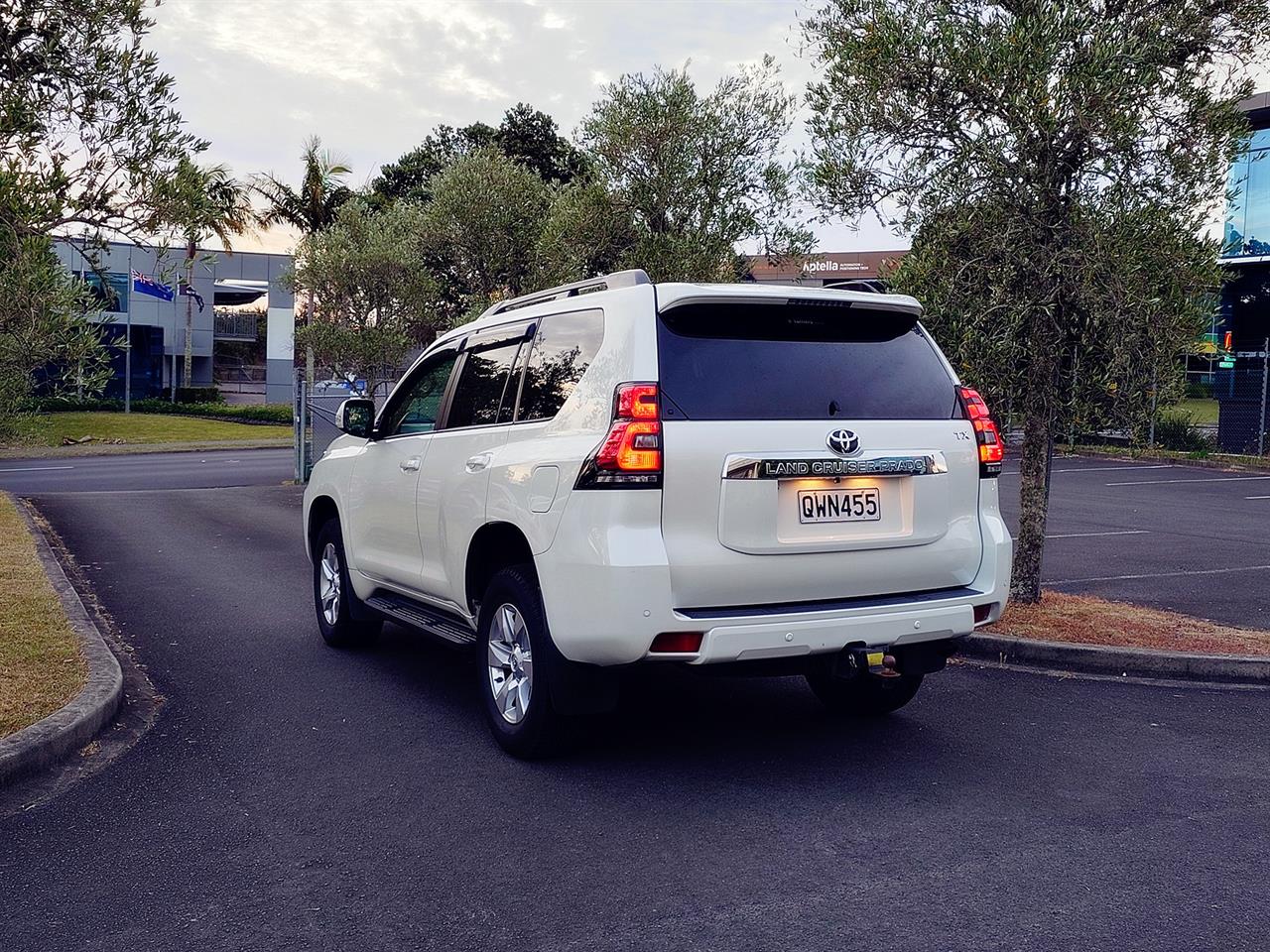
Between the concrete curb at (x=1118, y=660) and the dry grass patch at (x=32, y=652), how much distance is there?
204 inches

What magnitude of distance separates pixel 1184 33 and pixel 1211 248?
1.42 meters

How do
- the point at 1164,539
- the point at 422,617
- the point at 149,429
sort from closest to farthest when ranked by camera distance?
the point at 422,617 < the point at 1164,539 < the point at 149,429

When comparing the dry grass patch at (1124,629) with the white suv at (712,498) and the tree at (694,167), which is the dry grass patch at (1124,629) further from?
the tree at (694,167)

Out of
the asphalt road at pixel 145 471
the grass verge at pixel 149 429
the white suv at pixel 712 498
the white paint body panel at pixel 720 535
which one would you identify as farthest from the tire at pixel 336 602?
the grass verge at pixel 149 429

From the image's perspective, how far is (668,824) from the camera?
461 cm

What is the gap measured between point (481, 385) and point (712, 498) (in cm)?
192

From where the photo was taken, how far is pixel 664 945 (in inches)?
141

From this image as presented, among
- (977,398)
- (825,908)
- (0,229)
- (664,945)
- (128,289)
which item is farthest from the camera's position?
(128,289)

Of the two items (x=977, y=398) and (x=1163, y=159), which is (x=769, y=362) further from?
(x=1163, y=159)

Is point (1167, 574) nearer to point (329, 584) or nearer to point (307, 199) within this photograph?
point (329, 584)

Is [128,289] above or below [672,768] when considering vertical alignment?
above

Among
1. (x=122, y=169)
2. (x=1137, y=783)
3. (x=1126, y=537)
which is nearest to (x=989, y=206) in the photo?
(x=1137, y=783)

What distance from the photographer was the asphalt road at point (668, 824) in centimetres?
373

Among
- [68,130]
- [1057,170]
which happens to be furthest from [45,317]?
[1057,170]
